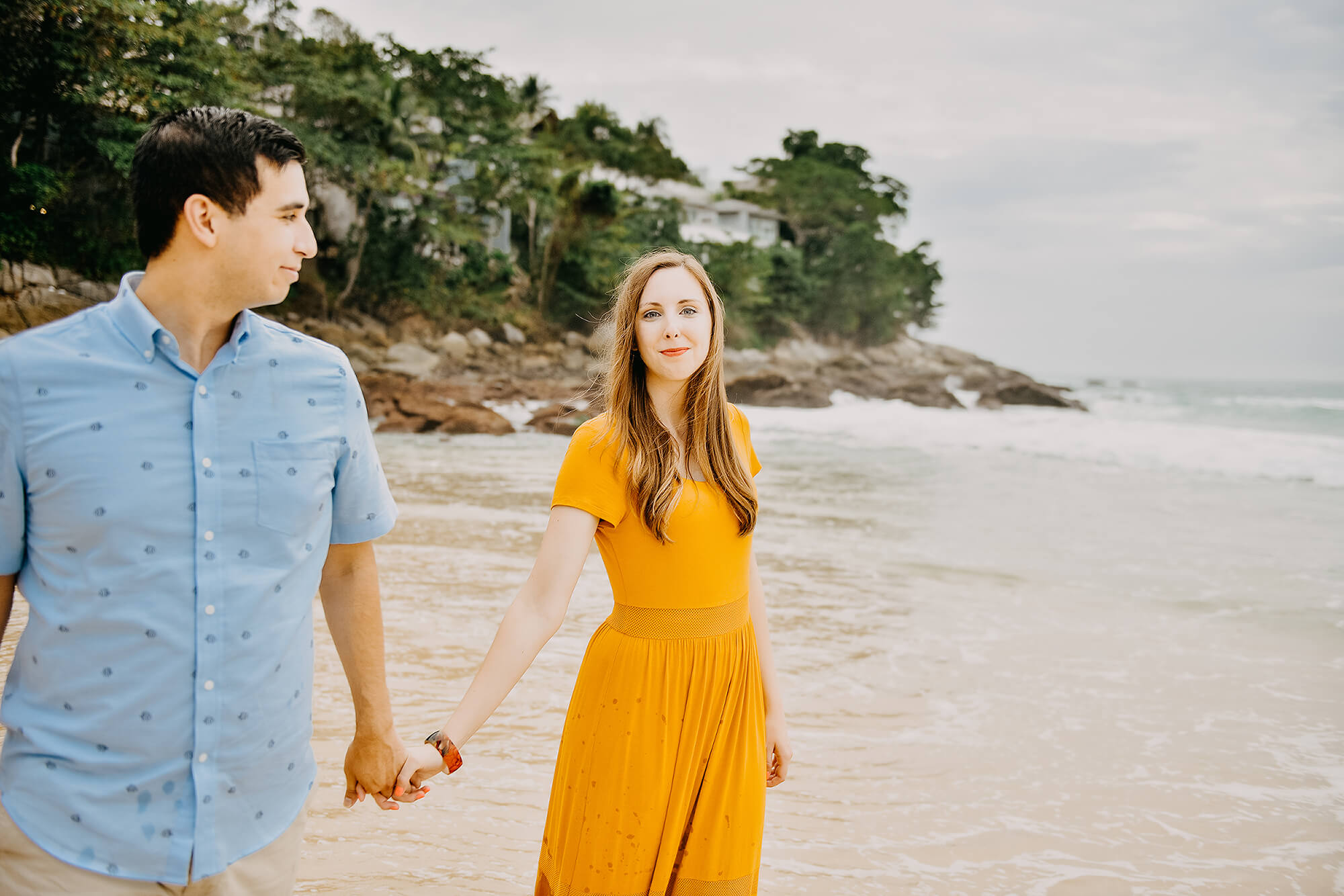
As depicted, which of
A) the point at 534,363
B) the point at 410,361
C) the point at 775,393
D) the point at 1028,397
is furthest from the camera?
the point at 1028,397

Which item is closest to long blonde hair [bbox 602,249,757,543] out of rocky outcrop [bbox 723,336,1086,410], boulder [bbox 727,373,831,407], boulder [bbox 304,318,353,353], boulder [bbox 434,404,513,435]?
boulder [bbox 434,404,513,435]

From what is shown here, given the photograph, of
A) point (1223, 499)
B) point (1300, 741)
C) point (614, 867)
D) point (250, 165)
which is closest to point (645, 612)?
point (614, 867)

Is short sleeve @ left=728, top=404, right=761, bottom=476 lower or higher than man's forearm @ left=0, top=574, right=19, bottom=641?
higher

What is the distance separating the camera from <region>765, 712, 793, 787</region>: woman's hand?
2211 millimetres

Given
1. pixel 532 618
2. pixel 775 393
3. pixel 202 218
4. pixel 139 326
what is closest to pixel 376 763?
pixel 532 618

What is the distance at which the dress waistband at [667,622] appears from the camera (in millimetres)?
1980

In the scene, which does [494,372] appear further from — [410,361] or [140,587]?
[140,587]

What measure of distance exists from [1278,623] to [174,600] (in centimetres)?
688

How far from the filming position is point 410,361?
24859 mm

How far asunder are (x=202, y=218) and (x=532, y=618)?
1012mm

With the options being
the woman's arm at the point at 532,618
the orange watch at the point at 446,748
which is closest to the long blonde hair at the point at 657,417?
the woman's arm at the point at 532,618

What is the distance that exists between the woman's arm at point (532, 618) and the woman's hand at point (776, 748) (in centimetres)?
64

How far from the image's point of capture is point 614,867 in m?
1.90

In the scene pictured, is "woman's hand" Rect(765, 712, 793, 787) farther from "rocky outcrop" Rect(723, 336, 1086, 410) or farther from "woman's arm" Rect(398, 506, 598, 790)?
"rocky outcrop" Rect(723, 336, 1086, 410)
